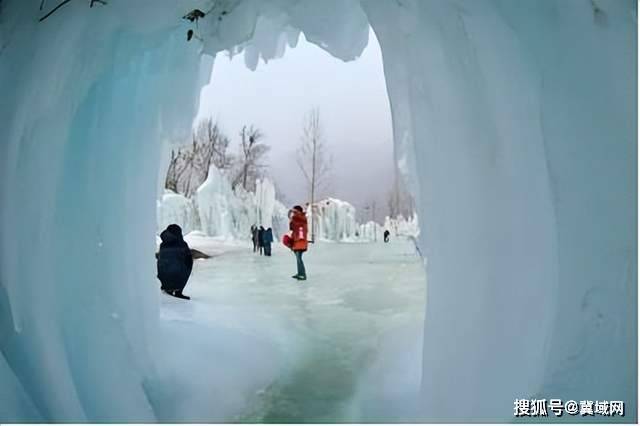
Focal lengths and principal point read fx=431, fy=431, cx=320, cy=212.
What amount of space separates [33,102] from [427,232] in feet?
6.97

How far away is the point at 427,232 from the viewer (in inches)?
99.9

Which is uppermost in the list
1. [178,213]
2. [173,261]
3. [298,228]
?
[178,213]

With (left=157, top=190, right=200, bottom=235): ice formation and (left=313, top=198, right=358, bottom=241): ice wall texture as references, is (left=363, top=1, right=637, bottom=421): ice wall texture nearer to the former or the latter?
(left=157, top=190, right=200, bottom=235): ice formation

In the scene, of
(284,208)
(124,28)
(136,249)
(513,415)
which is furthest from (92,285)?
(284,208)

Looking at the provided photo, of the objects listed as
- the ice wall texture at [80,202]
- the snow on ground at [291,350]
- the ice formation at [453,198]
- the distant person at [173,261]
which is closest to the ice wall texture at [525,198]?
the ice formation at [453,198]

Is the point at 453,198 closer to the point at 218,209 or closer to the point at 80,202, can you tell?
the point at 80,202

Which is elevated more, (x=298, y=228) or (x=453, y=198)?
(x=453, y=198)

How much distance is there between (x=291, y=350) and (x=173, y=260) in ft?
6.87

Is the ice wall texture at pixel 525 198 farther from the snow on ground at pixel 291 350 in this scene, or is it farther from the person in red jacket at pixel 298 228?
the person in red jacket at pixel 298 228

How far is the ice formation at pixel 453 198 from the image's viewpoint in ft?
5.43

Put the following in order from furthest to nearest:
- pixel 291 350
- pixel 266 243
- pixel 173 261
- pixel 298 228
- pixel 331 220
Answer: pixel 331 220, pixel 266 243, pixel 298 228, pixel 173 261, pixel 291 350

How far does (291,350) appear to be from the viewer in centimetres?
347

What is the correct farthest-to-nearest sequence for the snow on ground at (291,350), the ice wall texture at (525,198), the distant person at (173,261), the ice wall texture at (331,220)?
the ice wall texture at (331,220)
the distant person at (173,261)
the snow on ground at (291,350)
the ice wall texture at (525,198)

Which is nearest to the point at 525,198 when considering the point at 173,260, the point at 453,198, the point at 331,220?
the point at 453,198
